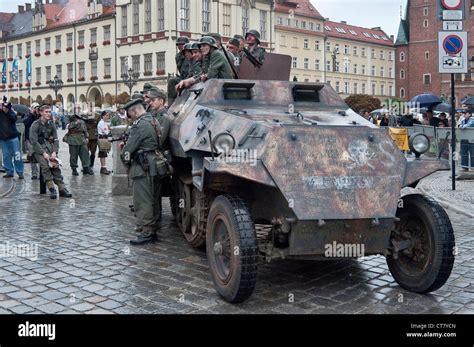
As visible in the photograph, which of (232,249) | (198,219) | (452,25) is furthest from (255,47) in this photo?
(452,25)

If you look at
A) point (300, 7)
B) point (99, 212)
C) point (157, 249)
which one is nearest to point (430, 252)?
point (157, 249)

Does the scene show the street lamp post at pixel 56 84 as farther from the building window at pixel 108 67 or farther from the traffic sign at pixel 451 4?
the traffic sign at pixel 451 4

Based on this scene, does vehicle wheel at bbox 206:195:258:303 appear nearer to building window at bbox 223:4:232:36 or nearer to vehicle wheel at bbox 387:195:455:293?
vehicle wheel at bbox 387:195:455:293

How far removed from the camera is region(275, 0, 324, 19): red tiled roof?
240ft

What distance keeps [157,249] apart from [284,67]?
3.27m

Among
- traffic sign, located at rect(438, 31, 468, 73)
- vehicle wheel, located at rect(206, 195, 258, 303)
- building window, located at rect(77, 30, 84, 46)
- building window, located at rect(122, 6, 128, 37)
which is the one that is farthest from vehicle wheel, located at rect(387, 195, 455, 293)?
building window, located at rect(77, 30, 84, 46)

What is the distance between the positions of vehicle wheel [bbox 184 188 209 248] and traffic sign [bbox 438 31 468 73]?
692cm

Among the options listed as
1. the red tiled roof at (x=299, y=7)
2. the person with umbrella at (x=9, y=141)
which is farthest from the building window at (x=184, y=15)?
the person with umbrella at (x=9, y=141)

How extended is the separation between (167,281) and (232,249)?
1207mm

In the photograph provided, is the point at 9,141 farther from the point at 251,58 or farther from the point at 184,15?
the point at 184,15

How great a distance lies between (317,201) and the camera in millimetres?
5375
